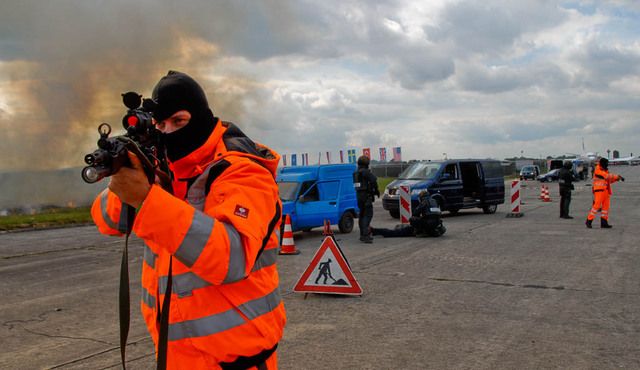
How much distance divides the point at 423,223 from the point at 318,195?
2735 mm

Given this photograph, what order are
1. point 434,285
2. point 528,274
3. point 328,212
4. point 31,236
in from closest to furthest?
point 434,285, point 528,274, point 328,212, point 31,236

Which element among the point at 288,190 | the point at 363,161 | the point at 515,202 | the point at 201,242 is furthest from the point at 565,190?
the point at 201,242

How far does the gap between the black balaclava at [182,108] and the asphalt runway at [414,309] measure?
324 cm

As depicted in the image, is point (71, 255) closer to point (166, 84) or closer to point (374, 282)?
point (374, 282)

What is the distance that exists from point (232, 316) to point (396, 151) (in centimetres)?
5007

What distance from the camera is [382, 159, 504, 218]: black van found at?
61.5 feet

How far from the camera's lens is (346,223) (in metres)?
15.4

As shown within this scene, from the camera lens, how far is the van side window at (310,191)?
14.5m

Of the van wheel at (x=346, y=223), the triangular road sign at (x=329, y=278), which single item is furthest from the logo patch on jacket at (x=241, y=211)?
the van wheel at (x=346, y=223)

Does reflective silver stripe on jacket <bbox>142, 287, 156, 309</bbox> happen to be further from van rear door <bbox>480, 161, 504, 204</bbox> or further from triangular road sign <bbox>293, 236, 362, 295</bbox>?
van rear door <bbox>480, 161, 504, 204</bbox>

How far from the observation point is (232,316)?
82.9 inches

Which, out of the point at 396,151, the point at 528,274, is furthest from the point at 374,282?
the point at 396,151

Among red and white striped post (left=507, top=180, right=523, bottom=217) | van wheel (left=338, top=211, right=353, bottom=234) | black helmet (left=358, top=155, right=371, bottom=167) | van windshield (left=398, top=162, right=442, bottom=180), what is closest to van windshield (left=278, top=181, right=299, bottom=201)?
van wheel (left=338, top=211, right=353, bottom=234)

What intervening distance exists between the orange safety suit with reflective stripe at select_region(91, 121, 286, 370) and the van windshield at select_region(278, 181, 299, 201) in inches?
466
